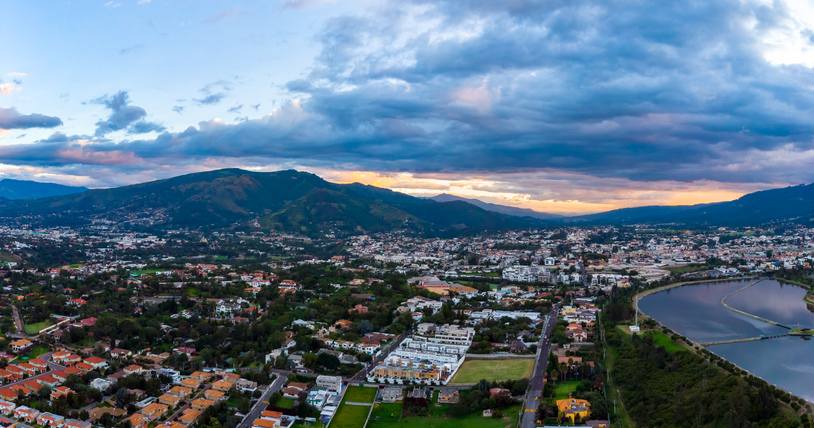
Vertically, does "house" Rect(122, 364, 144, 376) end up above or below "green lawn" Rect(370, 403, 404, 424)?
above

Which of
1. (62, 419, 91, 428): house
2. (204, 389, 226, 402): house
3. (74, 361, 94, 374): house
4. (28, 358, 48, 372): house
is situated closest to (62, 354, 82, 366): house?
(74, 361, 94, 374): house

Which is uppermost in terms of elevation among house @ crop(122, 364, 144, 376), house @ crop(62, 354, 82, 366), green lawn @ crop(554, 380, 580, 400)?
green lawn @ crop(554, 380, 580, 400)

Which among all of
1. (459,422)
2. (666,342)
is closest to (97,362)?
(459,422)

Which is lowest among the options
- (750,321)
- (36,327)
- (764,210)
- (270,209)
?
(36,327)

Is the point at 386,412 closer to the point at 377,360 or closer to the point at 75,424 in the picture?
the point at 377,360

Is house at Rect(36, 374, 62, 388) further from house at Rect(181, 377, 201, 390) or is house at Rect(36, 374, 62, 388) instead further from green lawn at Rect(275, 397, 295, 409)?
green lawn at Rect(275, 397, 295, 409)
